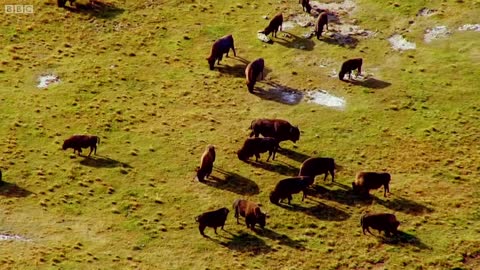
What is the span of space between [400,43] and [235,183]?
20.2 m

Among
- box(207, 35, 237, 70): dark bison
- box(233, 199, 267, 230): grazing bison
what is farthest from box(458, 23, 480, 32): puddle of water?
box(233, 199, 267, 230): grazing bison

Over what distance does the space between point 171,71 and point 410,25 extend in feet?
57.3

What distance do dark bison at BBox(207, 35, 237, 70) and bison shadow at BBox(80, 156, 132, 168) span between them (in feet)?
39.8

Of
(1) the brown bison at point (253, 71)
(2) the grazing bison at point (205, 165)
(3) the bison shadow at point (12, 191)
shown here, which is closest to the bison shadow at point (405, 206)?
(2) the grazing bison at point (205, 165)

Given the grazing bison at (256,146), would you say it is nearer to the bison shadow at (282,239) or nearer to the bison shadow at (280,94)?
the bison shadow at (282,239)

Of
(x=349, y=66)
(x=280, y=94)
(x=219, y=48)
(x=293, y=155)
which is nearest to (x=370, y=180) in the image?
(x=293, y=155)

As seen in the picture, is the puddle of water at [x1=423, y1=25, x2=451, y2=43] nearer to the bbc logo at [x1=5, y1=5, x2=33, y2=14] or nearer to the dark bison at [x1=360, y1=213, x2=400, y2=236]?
the dark bison at [x1=360, y1=213, x2=400, y2=236]

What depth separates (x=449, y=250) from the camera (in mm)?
35594

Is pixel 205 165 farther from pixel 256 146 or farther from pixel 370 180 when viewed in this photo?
pixel 370 180

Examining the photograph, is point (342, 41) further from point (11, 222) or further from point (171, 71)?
point (11, 222)

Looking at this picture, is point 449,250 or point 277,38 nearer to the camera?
point 449,250

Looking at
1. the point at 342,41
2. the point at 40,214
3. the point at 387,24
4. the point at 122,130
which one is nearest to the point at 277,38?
the point at 342,41

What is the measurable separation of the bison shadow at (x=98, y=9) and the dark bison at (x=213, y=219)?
87.8ft

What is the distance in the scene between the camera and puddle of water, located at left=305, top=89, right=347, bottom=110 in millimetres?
48175
